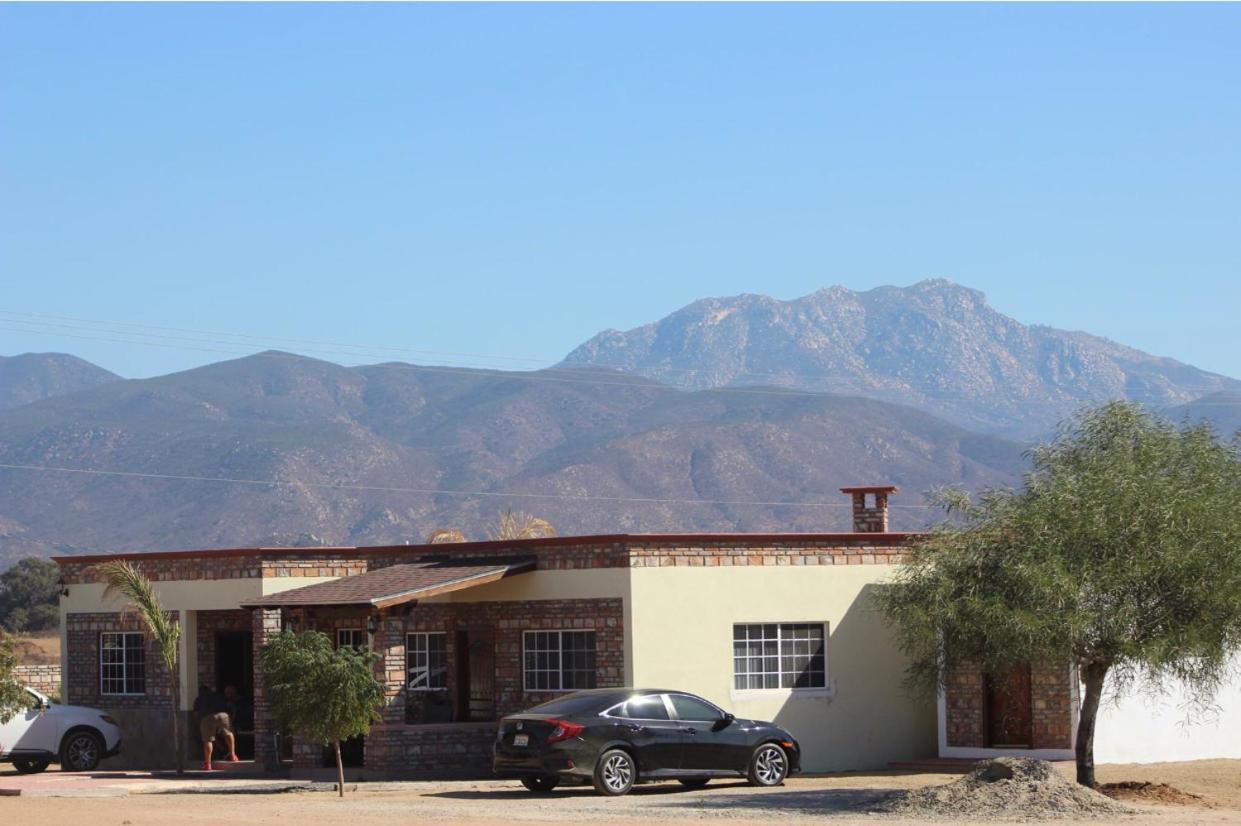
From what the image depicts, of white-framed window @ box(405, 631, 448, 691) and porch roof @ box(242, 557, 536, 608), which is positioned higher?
porch roof @ box(242, 557, 536, 608)

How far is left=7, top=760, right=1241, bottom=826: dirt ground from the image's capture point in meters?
21.7

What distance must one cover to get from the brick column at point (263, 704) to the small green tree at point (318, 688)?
3745 mm

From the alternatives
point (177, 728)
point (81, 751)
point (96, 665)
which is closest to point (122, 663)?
point (96, 665)

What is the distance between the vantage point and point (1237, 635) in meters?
24.2

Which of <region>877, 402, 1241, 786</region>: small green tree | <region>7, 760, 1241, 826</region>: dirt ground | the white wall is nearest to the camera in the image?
<region>7, 760, 1241, 826</region>: dirt ground

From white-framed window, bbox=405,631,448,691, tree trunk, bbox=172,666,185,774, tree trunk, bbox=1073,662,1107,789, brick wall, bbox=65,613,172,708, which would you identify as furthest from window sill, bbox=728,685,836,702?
brick wall, bbox=65,613,172,708

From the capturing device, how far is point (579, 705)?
25453 mm

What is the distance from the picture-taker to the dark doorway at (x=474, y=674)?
30.2 m

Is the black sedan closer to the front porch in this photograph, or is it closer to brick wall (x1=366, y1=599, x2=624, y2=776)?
brick wall (x1=366, y1=599, x2=624, y2=776)

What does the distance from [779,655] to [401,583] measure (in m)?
5.86

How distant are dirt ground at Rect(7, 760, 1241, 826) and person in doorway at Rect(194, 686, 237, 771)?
4659 millimetres

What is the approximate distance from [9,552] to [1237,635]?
17031cm

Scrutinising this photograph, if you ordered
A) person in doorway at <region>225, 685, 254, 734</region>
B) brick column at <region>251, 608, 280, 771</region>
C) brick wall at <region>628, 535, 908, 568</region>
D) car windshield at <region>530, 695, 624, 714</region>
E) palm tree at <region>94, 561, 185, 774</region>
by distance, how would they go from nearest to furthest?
car windshield at <region>530, 695, 624, 714</region>
brick wall at <region>628, 535, 908, 568</region>
brick column at <region>251, 608, 280, 771</region>
palm tree at <region>94, 561, 185, 774</region>
person in doorway at <region>225, 685, 254, 734</region>

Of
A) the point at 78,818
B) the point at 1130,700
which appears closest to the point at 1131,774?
the point at 1130,700
